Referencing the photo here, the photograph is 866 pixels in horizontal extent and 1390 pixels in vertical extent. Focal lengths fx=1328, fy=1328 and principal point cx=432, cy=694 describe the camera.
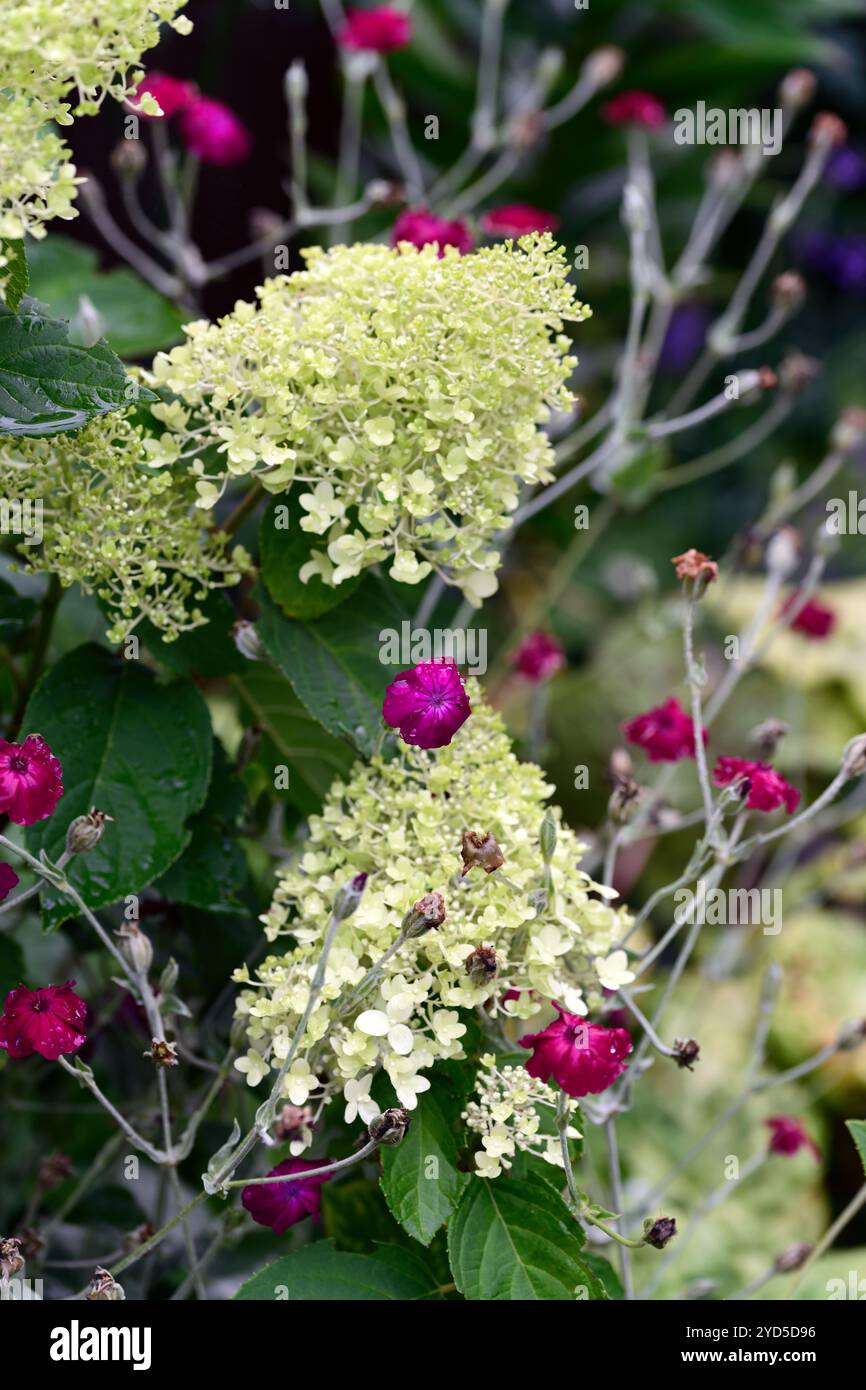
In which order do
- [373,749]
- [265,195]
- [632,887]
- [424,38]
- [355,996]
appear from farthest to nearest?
[265,195] < [424,38] < [632,887] < [373,749] < [355,996]

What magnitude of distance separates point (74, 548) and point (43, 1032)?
0.27 meters

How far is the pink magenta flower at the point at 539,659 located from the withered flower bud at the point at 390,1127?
25.1 inches

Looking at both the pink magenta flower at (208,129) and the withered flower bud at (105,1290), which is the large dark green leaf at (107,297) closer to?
Answer: the pink magenta flower at (208,129)

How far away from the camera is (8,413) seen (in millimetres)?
719

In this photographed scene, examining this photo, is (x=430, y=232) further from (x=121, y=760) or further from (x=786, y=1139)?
(x=786, y=1139)

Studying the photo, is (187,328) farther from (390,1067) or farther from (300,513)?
(390,1067)

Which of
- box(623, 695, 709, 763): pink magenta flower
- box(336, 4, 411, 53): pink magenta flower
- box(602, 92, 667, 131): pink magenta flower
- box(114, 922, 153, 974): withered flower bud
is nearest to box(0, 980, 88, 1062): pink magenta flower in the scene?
box(114, 922, 153, 974): withered flower bud

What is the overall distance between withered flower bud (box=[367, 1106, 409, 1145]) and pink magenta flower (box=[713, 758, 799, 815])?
29cm

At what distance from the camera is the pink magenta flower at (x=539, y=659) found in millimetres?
1251

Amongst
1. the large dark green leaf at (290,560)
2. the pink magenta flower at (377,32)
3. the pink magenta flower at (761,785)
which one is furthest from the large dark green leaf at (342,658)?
the pink magenta flower at (377,32)

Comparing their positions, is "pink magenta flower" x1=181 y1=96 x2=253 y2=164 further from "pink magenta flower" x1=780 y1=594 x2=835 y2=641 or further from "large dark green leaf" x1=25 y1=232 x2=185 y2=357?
"pink magenta flower" x1=780 y1=594 x2=835 y2=641

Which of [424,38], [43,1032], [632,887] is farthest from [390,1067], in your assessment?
[424,38]

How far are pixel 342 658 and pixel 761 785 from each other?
0.27 m

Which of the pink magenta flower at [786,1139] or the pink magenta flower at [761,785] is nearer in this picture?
the pink magenta flower at [761,785]
